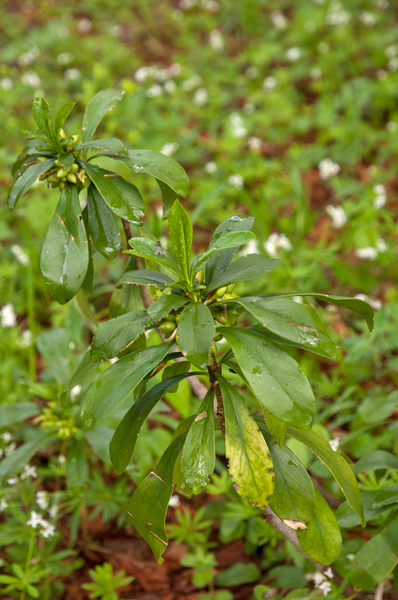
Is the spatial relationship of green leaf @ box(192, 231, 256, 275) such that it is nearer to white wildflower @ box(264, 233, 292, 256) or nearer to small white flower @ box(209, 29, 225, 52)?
white wildflower @ box(264, 233, 292, 256)

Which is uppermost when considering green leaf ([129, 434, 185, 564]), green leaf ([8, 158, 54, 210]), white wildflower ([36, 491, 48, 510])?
green leaf ([8, 158, 54, 210])

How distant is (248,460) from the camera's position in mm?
1010

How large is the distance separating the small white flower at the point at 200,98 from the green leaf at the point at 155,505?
371 cm

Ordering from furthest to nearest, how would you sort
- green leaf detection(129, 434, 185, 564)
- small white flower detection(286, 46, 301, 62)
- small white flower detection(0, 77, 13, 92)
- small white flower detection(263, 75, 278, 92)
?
small white flower detection(0, 77, 13, 92) → small white flower detection(286, 46, 301, 62) → small white flower detection(263, 75, 278, 92) → green leaf detection(129, 434, 185, 564)

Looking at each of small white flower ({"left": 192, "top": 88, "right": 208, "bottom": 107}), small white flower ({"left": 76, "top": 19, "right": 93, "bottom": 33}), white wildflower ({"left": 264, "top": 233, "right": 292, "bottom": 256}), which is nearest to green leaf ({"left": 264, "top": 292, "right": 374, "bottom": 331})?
white wildflower ({"left": 264, "top": 233, "right": 292, "bottom": 256})

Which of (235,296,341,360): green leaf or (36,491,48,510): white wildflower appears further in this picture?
(36,491,48,510): white wildflower

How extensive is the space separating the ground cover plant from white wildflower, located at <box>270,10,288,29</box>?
0.9 inches

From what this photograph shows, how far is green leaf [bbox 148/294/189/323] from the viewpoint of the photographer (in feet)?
3.15

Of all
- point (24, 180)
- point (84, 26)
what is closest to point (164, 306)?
point (24, 180)

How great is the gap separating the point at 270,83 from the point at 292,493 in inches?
151

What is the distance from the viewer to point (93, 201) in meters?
1.23

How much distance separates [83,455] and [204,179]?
2461 mm

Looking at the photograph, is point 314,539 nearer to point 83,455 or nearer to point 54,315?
point 83,455

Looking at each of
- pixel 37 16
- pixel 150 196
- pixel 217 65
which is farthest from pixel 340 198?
pixel 37 16
